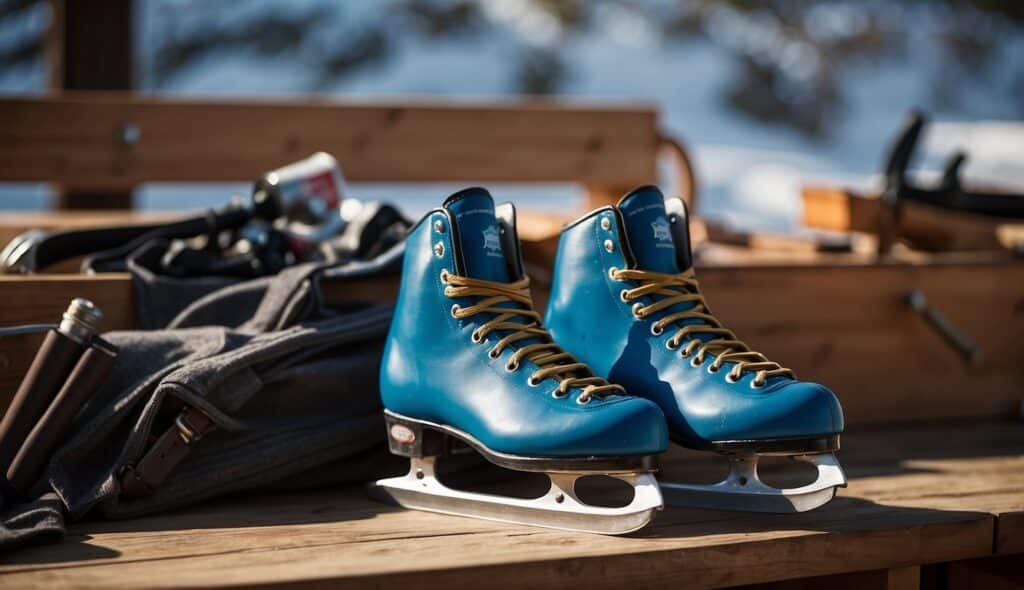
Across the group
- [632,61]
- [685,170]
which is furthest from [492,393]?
[632,61]

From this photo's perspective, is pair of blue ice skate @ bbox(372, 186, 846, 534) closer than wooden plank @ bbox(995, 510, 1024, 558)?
Yes

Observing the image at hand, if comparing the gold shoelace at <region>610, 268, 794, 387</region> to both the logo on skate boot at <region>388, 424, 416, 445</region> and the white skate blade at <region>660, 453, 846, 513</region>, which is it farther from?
the logo on skate boot at <region>388, 424, 416, 445</region>

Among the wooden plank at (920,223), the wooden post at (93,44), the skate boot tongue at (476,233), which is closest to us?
the skate boot tongue at (476,233)

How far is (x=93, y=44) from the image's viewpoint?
278 cm

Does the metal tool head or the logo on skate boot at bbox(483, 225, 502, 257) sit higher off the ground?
the logo on skate boot at bbox(483, 225, 502, 257)

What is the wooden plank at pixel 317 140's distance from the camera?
2.20 metres

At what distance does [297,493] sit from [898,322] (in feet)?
3.35

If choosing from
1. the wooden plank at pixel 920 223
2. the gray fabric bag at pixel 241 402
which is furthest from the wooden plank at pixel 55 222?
the wooden plank at pixel 920 223

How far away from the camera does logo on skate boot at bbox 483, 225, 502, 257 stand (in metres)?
1.29

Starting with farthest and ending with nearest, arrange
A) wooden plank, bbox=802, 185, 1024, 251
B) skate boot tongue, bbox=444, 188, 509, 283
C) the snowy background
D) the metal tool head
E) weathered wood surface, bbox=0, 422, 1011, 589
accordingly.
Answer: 1. the snowy background
2. wooden plank, bbox=802, 185, 1024, 251
3. the metal tool head
4. skate boot tongue, bbox=444, 188, 509, 283
5. weathered wood surface, bbox=0, 422, 1011, 589

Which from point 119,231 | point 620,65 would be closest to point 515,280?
point 119,231

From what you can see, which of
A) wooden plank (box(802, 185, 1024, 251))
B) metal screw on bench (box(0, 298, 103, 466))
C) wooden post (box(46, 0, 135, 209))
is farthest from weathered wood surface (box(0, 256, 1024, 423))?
wooden post (box(46, 0, 135, 209))

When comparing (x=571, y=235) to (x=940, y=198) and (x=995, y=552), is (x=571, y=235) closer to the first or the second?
(x=995, y=552)

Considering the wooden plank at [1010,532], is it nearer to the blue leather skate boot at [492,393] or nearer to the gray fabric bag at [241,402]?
the blue leather skate boot at [492,393]
